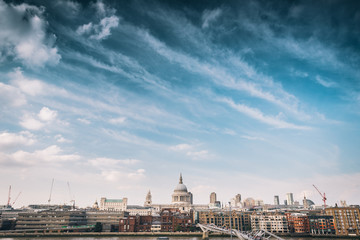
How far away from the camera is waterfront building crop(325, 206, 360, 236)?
10056 cm

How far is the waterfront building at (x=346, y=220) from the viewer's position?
101 m

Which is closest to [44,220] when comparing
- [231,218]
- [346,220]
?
[231,218]

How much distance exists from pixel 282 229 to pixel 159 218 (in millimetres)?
51356

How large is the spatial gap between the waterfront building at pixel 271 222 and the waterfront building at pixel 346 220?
18.5 metres

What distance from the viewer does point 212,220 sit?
130125 millimetres

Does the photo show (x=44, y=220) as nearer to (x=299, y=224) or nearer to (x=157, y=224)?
(x=157, y=224)

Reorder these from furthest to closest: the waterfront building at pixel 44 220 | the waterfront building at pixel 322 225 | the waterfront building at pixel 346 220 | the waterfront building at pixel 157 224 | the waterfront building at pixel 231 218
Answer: the waterfront building at pixel 231 218, the waterfront building at pixel 44 220, the waterfront building at pixel 157 224, the waterfront building at pixel 322 225, the waterfront building at pixel 346 220

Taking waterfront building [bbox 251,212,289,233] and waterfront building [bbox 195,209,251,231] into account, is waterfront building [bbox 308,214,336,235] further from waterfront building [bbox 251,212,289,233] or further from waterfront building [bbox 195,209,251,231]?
waterfront building [bbox 195,209,251,231]

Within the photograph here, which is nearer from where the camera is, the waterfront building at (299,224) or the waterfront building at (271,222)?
the waterfront building at (299,224)

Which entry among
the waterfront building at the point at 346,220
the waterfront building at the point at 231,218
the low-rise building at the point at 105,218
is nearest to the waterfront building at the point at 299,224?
the waterfront building at the point at 346,220

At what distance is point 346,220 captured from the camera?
10262 cm

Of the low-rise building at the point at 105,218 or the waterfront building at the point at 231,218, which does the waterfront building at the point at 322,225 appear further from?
the low-rise building at the point at 105,218

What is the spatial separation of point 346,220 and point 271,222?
89.3 feet

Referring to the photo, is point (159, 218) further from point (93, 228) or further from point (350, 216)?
point (350, 216)
